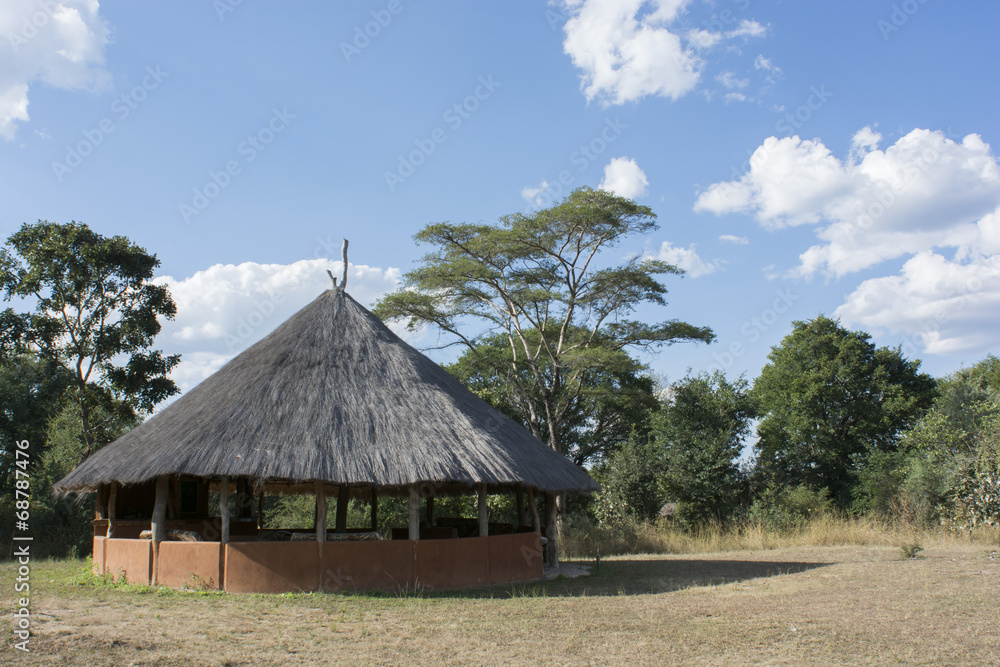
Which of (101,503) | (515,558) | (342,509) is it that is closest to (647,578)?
(515,558)

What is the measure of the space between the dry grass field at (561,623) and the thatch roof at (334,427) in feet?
5.36

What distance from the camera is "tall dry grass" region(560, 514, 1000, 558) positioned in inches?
682

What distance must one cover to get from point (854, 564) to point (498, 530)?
658cm

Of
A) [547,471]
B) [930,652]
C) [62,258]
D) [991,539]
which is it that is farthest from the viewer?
[62,258]

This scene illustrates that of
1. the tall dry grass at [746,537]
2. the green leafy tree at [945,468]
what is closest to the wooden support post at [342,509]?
the tall dry grass at [746,537]

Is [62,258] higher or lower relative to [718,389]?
higher

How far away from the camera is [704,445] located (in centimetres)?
2003

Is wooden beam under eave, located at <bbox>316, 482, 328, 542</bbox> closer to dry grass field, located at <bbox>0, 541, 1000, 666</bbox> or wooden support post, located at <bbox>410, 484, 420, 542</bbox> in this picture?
dry grass field, located at <bbox>0, 541, 1000, 666</bbox>

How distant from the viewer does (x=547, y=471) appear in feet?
40.1

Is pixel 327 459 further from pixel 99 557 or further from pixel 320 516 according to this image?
pixel 99 557

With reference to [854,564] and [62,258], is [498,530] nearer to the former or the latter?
[854,564]

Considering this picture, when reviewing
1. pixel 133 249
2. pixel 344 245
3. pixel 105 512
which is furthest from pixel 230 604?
pixel 133 249

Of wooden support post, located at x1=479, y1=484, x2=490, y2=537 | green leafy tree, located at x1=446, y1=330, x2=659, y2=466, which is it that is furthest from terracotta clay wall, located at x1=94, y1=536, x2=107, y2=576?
green leafy tree, located at x1=446, y1=330, x2=659, y2=466

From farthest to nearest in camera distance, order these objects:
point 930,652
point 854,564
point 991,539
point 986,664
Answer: point 991,539, point 854,564, point 930,652, point 986,664
